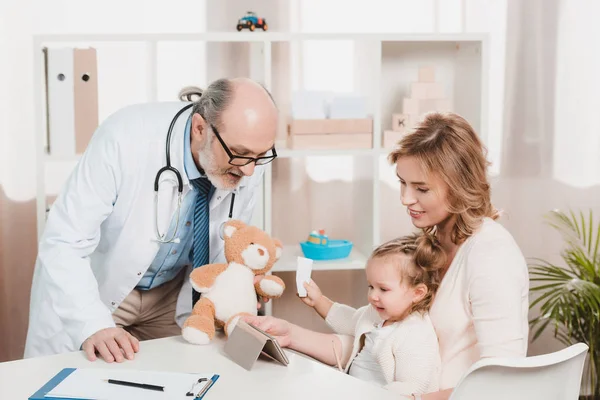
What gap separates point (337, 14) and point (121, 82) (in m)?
0.95

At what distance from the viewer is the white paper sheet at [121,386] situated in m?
1.42

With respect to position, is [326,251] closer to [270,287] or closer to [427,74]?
[427,74]

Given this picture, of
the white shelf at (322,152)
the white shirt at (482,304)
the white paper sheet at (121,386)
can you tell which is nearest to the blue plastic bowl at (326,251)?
the white shelf at (322,152)

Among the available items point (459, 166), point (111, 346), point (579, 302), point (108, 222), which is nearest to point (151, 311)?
point (108, 222)

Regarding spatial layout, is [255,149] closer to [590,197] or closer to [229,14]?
[229,14]

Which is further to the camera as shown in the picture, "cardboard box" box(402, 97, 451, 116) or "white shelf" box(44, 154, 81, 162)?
"cardboard box" box(402, 97, 451, 116)

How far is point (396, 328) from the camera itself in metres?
1.76

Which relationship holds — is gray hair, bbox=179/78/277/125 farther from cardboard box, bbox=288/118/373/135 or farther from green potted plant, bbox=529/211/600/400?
green potted plant, bbox=529/211/600/400

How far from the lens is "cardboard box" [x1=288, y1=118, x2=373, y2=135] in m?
2.82

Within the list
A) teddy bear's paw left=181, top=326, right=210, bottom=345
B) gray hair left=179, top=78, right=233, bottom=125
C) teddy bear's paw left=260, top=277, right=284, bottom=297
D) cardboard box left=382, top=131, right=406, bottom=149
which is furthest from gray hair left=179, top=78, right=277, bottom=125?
cardboard box left=382, top=131, right=406, bottom=149

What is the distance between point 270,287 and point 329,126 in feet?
3.42

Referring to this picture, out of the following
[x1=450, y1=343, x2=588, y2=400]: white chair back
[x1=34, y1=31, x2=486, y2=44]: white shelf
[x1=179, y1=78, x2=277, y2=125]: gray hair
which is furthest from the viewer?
[x1=34, y1=31, x2=486, y2=44]: white shelf

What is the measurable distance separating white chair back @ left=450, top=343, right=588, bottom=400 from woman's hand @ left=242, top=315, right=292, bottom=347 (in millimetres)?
638

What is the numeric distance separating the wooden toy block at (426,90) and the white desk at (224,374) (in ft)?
5.01
